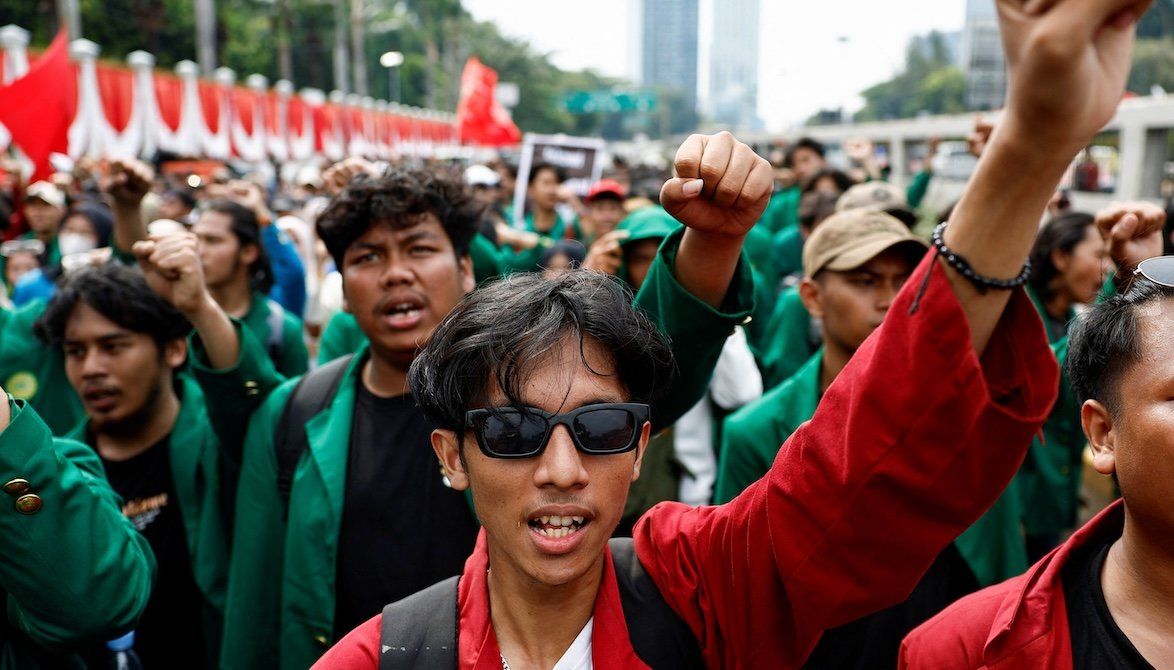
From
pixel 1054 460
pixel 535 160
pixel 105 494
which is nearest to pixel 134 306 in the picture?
pixel 105 494

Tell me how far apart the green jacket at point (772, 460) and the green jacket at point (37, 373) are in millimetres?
2257

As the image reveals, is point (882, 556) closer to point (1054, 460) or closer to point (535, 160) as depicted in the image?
point (1054, 460)

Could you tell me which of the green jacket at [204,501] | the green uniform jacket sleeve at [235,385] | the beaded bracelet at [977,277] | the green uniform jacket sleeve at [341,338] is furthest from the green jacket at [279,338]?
the beaded bracelet at [977,277]

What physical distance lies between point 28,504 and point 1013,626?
1.55 metres

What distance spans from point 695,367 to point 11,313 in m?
2.88

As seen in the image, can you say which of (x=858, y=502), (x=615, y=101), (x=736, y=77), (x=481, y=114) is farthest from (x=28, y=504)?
(x=736, y=77)

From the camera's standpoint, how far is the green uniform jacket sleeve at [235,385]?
8.58 ft

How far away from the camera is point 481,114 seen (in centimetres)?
1305

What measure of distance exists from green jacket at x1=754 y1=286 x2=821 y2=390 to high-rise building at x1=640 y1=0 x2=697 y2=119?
187 meters

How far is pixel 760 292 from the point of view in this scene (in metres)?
5.12

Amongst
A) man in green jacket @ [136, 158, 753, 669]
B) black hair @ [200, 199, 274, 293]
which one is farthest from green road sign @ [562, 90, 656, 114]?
man in green jacket @ [136, 158, 753, 669]

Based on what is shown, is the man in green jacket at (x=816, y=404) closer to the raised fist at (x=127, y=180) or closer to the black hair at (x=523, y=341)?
the black hair at (x=523, y=341)

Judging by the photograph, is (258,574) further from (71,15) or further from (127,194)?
(71,15)

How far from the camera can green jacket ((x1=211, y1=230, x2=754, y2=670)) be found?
6.43 feet
